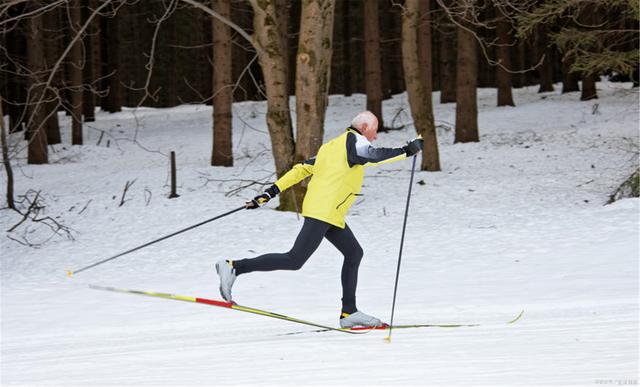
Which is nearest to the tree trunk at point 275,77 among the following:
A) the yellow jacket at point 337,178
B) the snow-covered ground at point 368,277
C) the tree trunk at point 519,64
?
the snow-covered ground at point 368,277

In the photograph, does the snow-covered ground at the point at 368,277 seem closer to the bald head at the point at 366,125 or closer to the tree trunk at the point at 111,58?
the bald head at the point at 366,125

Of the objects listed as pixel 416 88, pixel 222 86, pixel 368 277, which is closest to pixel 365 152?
pixel 368 277

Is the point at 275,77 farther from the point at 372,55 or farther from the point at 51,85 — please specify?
the point at 51,85

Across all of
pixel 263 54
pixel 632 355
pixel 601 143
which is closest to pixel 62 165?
pixel 263 54

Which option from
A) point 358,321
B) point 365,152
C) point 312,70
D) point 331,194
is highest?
point 312,70

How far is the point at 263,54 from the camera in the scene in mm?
12555

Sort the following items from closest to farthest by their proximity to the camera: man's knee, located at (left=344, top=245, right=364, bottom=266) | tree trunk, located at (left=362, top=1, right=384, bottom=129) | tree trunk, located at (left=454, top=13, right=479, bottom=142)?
1. man's knee, located at (left=344, top=245, right=364, bottom=266)
2. tree trunk, located at (left=454, top=13, right=479, bottom=142)
3. tree trunk, located at (left=362, top=1, right=384, bottom=129)

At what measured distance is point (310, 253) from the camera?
250 inches

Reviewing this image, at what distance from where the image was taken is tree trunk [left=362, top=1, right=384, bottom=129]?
23.2m

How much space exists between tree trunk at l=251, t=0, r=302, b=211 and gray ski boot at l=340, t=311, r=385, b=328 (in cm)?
609

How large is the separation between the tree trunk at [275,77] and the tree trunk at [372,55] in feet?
34.9

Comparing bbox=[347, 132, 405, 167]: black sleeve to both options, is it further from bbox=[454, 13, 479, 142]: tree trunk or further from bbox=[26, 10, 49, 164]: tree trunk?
bbox=[26, 10, 49, 164]: tree trunk

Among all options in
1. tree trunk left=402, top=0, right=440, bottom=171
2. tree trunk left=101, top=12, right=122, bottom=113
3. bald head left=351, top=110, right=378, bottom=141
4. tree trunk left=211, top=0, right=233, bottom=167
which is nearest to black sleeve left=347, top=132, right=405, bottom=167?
bald head left=351, top=110, right=378, bottom=141

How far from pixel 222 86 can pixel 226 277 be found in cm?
1205
